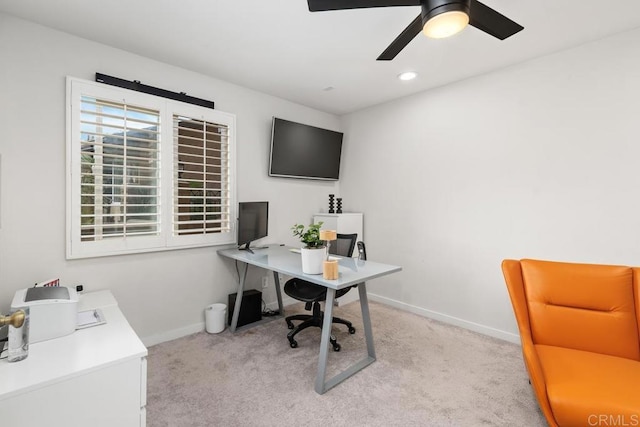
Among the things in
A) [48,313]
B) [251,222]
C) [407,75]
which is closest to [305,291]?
[251,222]

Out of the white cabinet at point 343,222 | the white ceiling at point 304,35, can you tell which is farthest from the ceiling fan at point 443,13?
the white cabinet at point 343,222

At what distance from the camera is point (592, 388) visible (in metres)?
1.44

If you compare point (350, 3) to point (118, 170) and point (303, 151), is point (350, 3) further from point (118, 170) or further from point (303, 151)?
point (303, 151)

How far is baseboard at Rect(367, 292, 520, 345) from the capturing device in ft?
9.28

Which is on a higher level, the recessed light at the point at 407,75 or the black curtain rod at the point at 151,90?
the recessed light at the point at 407,75

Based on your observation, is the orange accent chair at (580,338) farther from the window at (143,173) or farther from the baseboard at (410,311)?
the window at (143,173)

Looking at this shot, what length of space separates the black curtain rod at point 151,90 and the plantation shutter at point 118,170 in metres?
0.16

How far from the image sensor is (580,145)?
8.01 feet

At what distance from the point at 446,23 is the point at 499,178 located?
1896mm

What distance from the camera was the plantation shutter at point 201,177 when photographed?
282cm

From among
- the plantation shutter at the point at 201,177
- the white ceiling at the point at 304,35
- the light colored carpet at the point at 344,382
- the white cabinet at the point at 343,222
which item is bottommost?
the light colored carpet at the point at 344,382

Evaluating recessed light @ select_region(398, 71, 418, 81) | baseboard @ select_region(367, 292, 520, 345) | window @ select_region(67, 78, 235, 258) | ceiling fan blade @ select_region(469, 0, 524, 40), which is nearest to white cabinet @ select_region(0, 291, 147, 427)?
window @ select_region(67, 78, 235, 258)

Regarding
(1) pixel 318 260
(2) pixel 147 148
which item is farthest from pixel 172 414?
(2) pixel 147 148

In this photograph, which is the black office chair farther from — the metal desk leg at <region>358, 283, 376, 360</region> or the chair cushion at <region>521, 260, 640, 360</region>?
the chair cushion at <region>521, 260, 640, 360</region>
